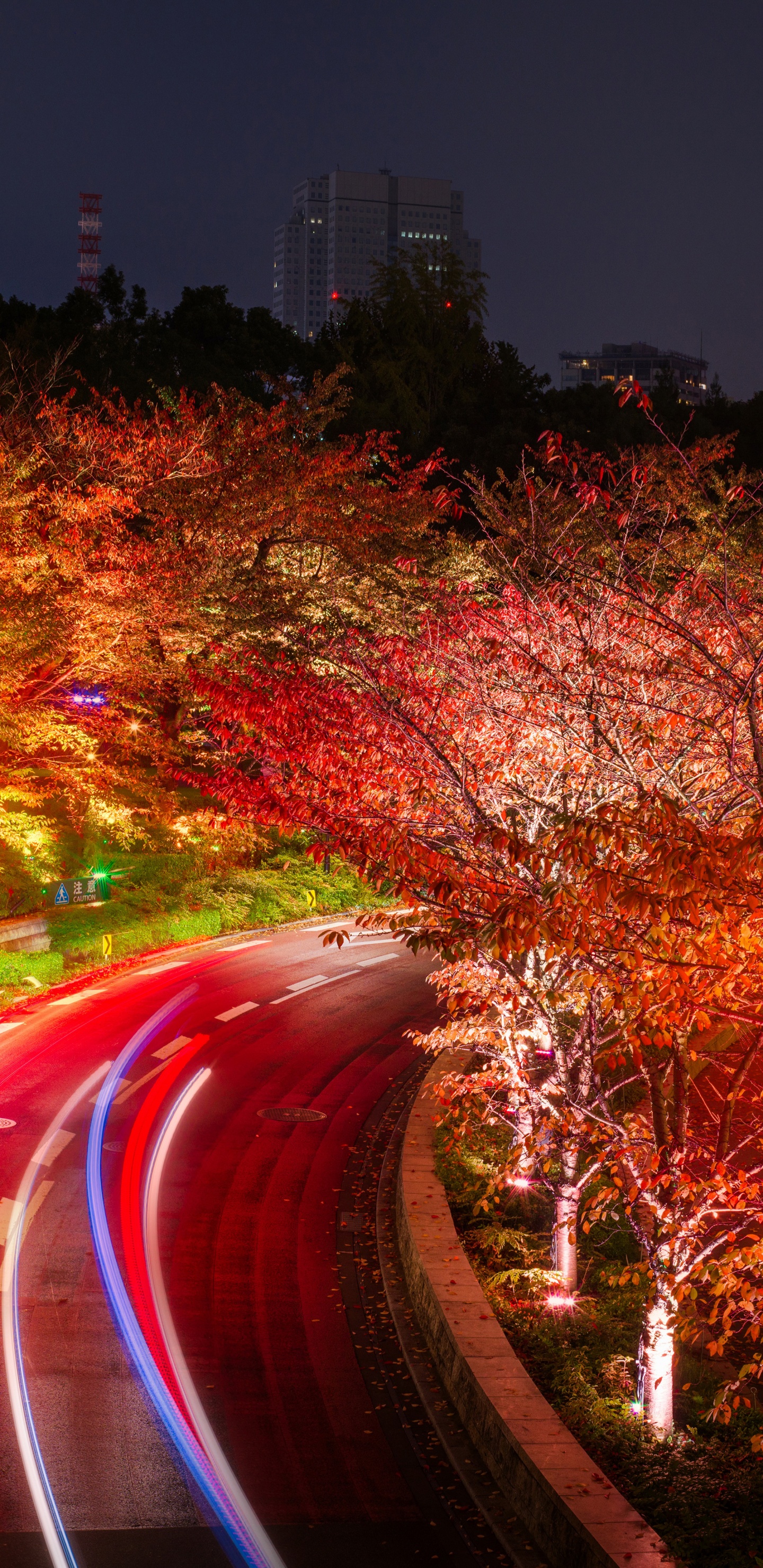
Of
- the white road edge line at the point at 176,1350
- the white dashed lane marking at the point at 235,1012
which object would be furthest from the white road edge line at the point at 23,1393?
the white dashed lane marking at the point at 235,1012

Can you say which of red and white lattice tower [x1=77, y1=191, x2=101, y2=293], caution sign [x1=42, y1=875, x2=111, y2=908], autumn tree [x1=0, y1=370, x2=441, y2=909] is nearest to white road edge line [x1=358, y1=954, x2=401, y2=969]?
caution sign [x1=42, y1=875, x2=111, y2=908]

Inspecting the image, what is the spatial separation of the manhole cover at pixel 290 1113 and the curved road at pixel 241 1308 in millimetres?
50

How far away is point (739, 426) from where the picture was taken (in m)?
49.9

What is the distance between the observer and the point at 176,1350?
8.16 metres

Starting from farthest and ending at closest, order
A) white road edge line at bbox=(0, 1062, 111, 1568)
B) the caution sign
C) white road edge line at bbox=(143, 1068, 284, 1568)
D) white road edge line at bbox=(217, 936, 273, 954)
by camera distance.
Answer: white road edge line at bbox=(217, 936, 273, 954)
the caution sign
white road edge line at bbox=(143, 1068, 284, 1568)
white road edge line at bbox=(0, 1062, 111, 1568)

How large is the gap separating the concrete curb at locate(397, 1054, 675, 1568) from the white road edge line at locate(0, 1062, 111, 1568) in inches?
95.4

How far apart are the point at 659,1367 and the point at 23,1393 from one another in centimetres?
423

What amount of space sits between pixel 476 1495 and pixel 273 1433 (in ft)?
4.77

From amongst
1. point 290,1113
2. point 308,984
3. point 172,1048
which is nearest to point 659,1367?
point 290,1113

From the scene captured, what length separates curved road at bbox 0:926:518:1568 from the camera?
6129mm

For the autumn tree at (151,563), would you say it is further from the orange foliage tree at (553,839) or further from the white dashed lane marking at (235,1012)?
the orange foliage tree at (553,839)

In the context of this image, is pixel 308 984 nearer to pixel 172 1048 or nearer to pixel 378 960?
pixel 378 960

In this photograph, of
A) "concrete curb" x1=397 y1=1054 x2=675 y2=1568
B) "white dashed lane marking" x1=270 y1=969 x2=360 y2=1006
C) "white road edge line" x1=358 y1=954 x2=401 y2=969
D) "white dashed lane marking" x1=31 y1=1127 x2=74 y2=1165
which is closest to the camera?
"concrete curb" x1=397 y1=1054 x2=675 y2=1568

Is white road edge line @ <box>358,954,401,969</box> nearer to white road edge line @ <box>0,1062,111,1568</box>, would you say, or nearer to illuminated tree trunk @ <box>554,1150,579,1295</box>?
white road edge line @ <box>0,1062,111,1568</box>
